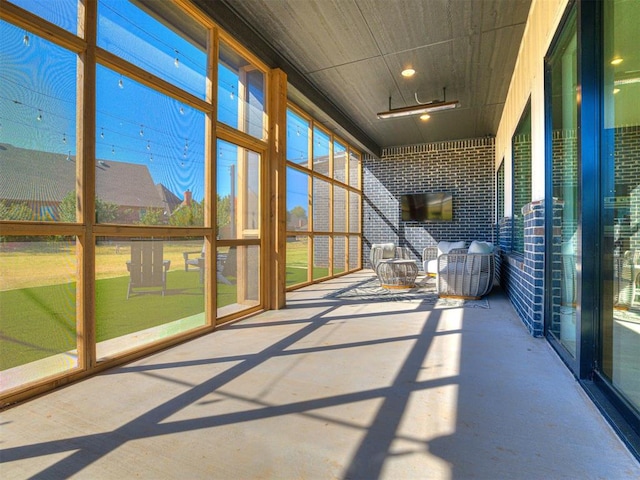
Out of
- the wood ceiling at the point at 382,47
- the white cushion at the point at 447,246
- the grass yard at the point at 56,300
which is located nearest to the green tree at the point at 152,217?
the grass yard at the point at 56,300

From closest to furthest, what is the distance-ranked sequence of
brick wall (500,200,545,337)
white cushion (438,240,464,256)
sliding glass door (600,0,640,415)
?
1. sliding glass door (600,0,640,415)
2. brick wall (500,200,545,337)
3. white cushion (438,240,464,256)

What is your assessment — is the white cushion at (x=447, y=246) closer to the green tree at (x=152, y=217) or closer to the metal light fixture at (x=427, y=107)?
the metal light fixture at (x=427, y=107)

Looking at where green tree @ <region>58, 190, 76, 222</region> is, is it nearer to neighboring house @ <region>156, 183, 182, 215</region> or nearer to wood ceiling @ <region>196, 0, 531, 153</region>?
neighboring house @ <region>156, 183, 182, 215</region>

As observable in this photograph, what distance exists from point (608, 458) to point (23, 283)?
10.4 ft

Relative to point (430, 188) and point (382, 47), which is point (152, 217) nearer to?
point (382, 47)

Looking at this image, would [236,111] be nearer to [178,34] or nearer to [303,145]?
[178,34]

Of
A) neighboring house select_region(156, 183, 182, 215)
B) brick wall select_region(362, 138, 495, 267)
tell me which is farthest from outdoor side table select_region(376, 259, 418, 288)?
neighboring house select_region(156, 183, 182, 215)

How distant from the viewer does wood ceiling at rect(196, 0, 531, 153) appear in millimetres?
3605

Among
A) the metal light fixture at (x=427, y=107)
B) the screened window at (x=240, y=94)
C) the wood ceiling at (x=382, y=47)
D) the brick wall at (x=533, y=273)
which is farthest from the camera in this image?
the metal light fixture at (x=427, y=107)

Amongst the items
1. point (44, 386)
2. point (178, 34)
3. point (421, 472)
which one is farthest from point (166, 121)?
point (421, 472)

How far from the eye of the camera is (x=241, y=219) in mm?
4188

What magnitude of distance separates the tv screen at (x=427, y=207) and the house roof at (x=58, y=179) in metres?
7.08

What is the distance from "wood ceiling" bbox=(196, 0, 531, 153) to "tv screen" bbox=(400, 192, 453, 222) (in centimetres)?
252

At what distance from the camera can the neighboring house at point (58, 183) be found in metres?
2.09
